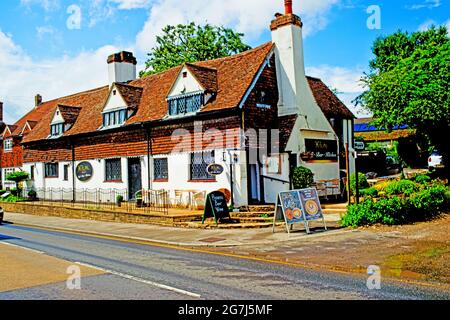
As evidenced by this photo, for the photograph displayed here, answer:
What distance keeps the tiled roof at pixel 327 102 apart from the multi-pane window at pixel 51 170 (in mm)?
19743

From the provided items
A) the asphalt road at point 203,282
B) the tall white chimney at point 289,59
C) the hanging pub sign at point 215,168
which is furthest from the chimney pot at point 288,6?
the asphalt road at point 203,282

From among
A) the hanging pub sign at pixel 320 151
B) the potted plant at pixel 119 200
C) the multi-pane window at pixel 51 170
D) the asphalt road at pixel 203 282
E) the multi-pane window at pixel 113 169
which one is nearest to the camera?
the asphalt road at pixel 203 282

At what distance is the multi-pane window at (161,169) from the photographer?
2344 centimetres

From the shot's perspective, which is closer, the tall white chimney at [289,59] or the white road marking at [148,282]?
the white road marking at [148,282]

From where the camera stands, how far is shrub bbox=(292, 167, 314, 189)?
2038cm

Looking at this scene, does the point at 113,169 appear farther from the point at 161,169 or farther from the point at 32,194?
the point at 32,194

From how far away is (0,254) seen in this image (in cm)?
1242

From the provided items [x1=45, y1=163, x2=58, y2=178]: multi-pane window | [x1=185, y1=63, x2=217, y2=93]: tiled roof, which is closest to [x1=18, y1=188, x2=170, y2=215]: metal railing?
[x1=45, y1=163, x2=58, y2=178]: multi-pane window

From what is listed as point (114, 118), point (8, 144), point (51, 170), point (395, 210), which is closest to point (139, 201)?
point (114, 118)

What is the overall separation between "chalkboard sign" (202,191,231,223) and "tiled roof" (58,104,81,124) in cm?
1860

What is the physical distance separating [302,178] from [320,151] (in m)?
3.42

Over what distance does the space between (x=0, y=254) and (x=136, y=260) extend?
4.39m

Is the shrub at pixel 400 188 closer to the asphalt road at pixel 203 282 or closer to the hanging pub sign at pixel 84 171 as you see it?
the asphalt road at pixel 203 282
